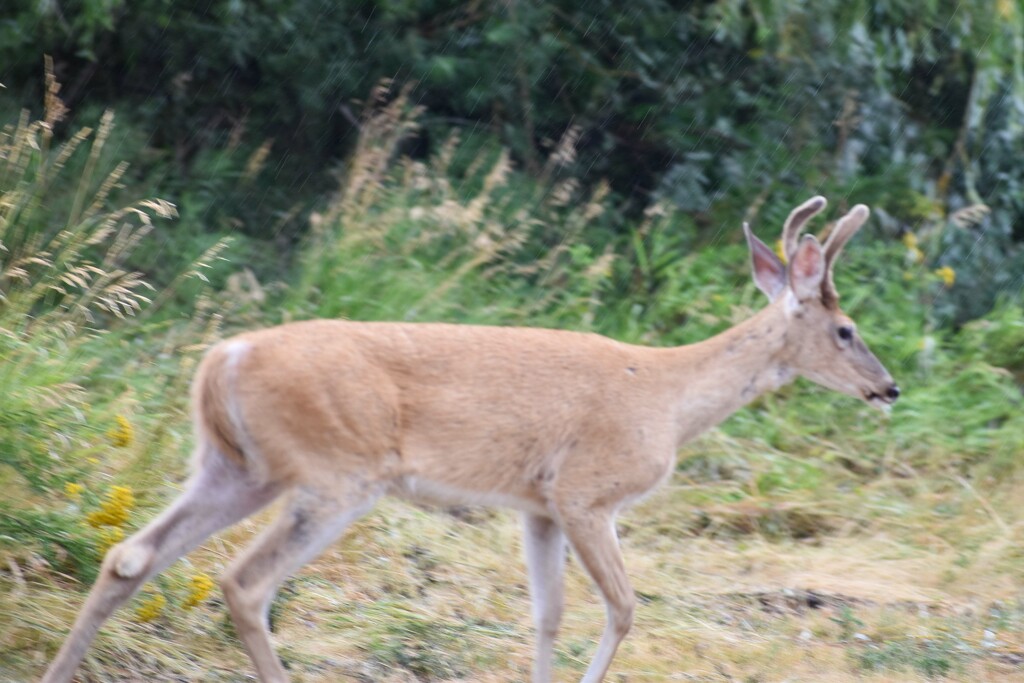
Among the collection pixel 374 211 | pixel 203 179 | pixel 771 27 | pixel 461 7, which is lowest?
pixel 203 179

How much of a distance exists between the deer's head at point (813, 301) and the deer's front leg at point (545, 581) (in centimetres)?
123

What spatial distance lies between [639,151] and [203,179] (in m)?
3.34

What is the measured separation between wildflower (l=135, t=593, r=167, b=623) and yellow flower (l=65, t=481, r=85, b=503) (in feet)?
1.45

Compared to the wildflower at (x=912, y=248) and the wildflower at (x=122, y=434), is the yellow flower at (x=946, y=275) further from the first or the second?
the wildflower at (x=122, y=434)

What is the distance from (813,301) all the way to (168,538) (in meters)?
2.73

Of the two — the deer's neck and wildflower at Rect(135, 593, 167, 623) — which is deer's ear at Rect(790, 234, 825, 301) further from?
wildflower at Rect(135, 593, 167, 623)

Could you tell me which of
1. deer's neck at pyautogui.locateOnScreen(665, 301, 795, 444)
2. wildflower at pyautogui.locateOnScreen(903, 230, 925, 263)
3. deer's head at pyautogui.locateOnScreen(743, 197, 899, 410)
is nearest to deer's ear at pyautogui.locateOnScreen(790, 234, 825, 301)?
deer's head at pyautogui.locateOnScreen(743, 197, 899, 410)

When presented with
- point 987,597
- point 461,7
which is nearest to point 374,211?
point 461,7

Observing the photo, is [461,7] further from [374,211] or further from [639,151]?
[374,211]

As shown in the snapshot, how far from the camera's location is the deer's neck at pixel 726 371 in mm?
5543

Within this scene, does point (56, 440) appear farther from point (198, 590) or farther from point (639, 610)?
point (639, 610)

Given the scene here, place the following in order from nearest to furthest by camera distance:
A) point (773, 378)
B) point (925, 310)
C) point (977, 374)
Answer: point (773, 378) → point (977, 374) → point (925, 310)

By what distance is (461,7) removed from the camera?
1053 centimetres

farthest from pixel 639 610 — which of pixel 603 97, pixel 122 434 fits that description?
pixel 603 97
